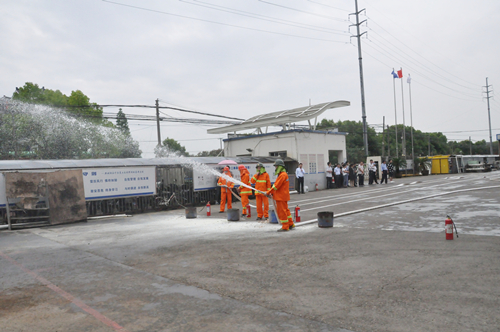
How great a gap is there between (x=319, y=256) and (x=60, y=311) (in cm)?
430

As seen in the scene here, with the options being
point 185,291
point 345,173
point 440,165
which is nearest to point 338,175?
point 345,173

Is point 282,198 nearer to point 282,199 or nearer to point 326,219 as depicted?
point 282,199

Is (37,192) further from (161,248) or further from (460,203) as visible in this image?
(460,203)

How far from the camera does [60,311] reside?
14.9 feet

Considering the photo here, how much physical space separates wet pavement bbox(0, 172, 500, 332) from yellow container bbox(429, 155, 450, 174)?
123 feet

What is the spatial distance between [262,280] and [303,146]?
20.1m

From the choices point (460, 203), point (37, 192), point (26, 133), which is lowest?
point (460, 203)

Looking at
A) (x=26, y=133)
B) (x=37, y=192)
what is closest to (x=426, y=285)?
(x=37, y=192)

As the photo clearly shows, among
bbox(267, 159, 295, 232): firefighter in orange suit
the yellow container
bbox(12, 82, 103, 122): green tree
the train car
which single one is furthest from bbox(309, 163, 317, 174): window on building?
the yellow container

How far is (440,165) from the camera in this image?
1737 inches

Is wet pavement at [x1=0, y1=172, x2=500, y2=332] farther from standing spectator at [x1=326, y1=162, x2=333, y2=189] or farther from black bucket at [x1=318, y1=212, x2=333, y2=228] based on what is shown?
standing spectator at [x1=326, y1=162, x2=333, y2=189]

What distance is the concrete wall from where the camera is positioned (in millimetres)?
24828

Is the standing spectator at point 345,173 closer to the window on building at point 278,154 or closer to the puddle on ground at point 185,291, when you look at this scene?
the window on building at point 278,154

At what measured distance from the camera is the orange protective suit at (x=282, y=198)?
9742mm
